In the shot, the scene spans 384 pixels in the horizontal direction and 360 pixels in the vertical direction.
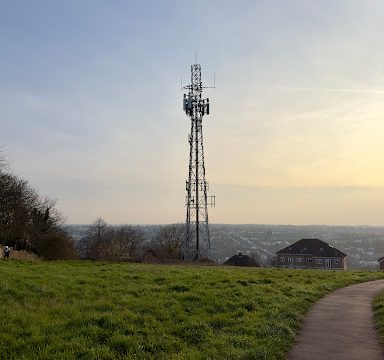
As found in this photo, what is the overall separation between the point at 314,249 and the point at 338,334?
93879 mm

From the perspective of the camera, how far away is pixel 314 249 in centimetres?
10200

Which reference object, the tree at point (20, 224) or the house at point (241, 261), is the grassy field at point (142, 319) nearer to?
the tree at point (20, 224)

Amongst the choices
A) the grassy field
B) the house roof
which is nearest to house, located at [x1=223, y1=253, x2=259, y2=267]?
the house roof

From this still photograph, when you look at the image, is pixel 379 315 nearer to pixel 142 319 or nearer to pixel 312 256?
pixel 142 319

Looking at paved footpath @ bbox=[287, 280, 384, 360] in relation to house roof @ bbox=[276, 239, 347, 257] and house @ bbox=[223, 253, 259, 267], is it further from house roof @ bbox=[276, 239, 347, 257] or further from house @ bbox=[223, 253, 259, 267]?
house roof @ bbox=[276, 239, 347, 257]

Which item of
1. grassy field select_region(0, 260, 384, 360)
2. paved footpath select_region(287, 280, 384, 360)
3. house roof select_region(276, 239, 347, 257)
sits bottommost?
house roof select_region(276, 239, 347, 257)

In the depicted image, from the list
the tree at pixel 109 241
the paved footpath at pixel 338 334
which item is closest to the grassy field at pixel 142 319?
the paved footpath at pixel 338 334

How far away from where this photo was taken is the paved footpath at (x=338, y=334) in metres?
9.89

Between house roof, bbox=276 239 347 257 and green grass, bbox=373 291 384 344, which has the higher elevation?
green grass, bbox=373 291 384 344

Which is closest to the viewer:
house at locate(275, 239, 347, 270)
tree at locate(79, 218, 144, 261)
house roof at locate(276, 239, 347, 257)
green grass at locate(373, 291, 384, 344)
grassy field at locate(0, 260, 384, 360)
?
grassy field at locate(0, 260, 384, 360)

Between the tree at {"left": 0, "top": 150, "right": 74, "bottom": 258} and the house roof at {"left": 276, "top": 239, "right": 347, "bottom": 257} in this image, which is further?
the house roof at {"left": 276, "top": 239, "right": 347, "bottom": 257}

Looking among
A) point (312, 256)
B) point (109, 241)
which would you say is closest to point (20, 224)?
point (109, 241)

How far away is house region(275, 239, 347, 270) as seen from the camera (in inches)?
3883

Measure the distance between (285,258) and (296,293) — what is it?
88.4 meters
